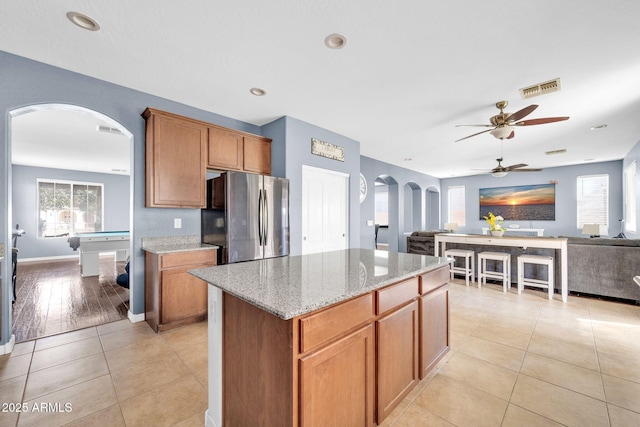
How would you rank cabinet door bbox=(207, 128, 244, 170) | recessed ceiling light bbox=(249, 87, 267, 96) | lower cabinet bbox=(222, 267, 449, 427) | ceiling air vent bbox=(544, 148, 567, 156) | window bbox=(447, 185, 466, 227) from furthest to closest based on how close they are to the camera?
1. window bbox=(447, 185, 466, 227)
2. ceiling air vent bbox=(544, 148, 567, 156)
3. cabinet door bbox=(207, 128, 244, 170)
4. recessed ceiling light bbox=(249, 87, 267, 96)
5. lower cabinet bbox=(222, 267, 449, 427)

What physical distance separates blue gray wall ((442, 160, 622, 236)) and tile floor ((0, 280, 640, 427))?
555 centimetres

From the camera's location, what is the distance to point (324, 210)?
4.33 meters

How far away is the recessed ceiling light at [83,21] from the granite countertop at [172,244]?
194cm

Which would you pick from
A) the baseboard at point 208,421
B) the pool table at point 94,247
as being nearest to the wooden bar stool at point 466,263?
the baseboard at point 208,421

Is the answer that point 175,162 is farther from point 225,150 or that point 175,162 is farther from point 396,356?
point 396,356

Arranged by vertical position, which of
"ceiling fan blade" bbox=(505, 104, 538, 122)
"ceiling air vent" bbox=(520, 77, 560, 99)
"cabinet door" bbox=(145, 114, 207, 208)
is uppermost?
"ceiling air vent" bbox=(520, 77, 560, 99)

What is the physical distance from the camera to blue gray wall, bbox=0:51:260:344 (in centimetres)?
225

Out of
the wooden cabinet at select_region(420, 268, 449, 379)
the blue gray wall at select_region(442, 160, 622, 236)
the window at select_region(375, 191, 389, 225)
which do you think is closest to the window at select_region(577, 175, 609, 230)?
the blue gray wall at select_region(442, 160, 622, 236)

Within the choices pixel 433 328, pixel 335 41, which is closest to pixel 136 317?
pixel 433 328

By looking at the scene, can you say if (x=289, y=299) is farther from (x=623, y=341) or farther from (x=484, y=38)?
(x=623, y=341)

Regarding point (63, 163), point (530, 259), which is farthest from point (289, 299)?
point (63, 163)

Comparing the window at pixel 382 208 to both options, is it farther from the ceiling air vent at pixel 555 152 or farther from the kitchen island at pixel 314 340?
the kitchen island at pixel 314 340

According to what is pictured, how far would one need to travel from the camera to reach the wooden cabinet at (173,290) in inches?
107

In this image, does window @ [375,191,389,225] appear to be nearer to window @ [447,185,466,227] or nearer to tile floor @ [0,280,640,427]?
window @ [447,185,466,227]
